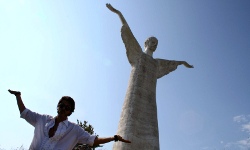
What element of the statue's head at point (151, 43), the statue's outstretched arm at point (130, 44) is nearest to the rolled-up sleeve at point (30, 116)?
the statue's outstretched arm at point (130, 44)

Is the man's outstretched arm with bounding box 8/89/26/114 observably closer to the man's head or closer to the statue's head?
the man's head

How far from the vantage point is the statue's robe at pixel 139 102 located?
625 cm

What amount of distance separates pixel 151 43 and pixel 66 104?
615 centimetres

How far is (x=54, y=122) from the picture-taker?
2.84 meters

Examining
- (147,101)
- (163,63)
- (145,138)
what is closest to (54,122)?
(145,138)

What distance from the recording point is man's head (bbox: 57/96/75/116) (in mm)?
2842

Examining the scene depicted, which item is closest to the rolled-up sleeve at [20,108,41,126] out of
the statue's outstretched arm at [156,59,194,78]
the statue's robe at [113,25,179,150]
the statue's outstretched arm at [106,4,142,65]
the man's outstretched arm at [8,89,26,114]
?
the man's outstretched arm at [8,89,26,114]

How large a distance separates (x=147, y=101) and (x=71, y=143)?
4368 mm

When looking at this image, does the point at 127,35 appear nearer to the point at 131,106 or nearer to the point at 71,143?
the point at 131,106

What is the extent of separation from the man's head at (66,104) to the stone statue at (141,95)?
131 inches

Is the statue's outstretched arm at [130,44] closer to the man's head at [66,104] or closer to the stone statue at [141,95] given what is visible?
the stone statue at [141,95]

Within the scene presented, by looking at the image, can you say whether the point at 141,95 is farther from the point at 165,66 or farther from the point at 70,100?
the point at 70,100

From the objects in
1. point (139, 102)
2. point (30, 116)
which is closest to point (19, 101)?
point (30, 116)

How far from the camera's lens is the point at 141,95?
6.96 m
